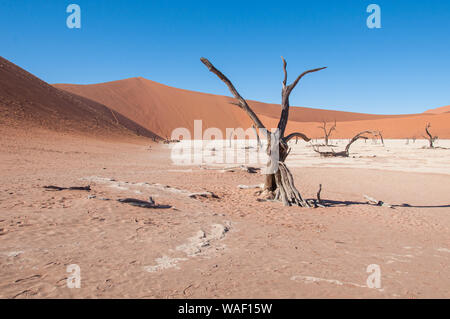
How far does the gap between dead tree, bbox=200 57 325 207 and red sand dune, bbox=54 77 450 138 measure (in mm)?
45819

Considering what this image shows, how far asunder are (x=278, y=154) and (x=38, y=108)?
26.7m

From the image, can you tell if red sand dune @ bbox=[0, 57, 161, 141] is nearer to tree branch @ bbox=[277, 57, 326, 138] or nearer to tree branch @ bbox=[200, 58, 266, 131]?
tree branch @ bbox=[200, 58, 266, 131]

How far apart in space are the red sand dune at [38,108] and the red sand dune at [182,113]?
2024cm

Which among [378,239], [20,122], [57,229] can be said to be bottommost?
[378,239]

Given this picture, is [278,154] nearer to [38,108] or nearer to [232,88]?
[232,88]

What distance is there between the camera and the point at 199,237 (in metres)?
4.43

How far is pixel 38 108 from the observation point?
26.2m

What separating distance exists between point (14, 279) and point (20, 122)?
921 inches

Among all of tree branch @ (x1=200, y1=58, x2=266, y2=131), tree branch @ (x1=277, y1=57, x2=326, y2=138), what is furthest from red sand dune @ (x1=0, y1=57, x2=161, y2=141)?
tree branch @ (x1=277, y1=57, x2=326, y2=138)

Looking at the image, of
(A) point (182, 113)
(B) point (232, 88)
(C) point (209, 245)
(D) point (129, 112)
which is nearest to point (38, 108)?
(B) point (232, 88)
